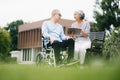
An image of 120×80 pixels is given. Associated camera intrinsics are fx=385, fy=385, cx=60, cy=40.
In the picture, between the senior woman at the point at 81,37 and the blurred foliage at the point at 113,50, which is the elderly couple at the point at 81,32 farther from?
the blurred foliage at the point at 113,50

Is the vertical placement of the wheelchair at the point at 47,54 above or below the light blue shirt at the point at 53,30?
below

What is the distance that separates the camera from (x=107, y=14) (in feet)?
94.6

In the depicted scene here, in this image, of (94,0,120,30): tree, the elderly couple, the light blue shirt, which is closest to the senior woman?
the elderly couple

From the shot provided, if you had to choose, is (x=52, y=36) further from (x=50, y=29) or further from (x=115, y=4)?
(x=115, y=4)

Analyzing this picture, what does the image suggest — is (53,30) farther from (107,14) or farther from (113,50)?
(107,14)

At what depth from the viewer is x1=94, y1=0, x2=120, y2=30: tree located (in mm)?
28172

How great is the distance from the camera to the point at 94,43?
5805 millimetres

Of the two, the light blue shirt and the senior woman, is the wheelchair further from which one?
the senior woman

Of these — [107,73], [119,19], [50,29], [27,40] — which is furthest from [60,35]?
[27,40]

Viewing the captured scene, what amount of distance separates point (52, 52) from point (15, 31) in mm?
43088

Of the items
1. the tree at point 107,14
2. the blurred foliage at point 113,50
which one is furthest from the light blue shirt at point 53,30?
the tree at point 107,14

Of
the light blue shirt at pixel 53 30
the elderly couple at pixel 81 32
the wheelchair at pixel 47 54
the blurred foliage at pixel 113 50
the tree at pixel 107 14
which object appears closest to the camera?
the blurred foliage at pixel 113 50

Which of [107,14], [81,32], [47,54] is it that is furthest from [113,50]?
[107,14]

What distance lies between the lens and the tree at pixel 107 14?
92.4 feet
